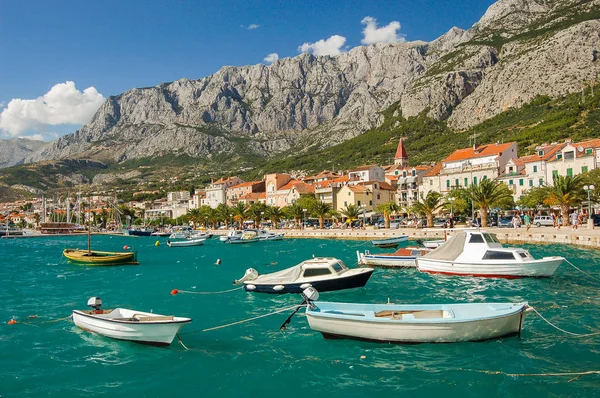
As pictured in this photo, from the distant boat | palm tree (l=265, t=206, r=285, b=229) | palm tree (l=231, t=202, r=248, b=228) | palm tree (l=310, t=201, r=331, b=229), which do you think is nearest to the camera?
the distant boat

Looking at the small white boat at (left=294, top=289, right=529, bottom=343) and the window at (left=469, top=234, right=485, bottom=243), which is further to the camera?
the window at (left=469, top=234, right=485, bottom=243)

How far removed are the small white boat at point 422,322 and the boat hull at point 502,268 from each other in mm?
12058

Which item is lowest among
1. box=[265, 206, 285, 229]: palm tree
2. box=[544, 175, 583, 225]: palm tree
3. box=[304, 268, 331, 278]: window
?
box=[304, 268, 331, 278]: window

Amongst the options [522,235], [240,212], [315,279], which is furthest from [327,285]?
[240,212]

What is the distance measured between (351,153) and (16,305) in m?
152

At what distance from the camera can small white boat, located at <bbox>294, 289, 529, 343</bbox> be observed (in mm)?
14477

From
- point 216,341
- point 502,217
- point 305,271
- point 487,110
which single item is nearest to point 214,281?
point 305,271

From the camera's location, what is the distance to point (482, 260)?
88.9 feet

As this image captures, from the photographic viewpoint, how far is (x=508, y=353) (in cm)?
1410

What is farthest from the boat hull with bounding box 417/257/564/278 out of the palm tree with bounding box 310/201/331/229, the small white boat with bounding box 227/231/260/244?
the palm tree with bounding box 310/201/331/229

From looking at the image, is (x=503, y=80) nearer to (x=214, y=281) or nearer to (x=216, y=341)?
(x=214, y=281)

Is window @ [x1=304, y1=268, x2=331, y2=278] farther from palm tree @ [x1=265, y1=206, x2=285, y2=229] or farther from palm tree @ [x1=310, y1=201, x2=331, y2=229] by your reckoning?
palm tree @ [x1=265, y1=206, x2=285, y2=229]

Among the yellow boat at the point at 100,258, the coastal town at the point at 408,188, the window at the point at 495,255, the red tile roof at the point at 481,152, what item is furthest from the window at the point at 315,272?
the red tile roof at the point at 481,152

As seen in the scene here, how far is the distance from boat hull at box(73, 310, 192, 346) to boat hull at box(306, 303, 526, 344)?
16.5 feet
